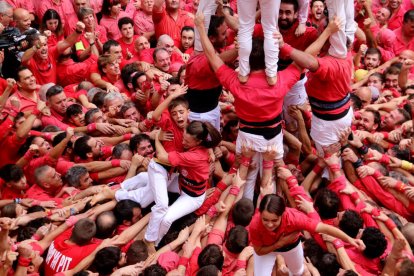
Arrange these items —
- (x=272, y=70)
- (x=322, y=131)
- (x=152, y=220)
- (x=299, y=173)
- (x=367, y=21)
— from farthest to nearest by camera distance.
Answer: (x=367, y=21), (x=299, y=173), (x=322, y=131), (x=152, y=220), (x=272, y=70)

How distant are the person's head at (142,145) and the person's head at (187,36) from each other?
7.57 feet

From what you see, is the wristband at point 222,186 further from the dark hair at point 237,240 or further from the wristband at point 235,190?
the dark hair at point 237,240

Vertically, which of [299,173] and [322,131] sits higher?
[322,131]

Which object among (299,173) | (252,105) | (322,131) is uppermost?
(252,105)

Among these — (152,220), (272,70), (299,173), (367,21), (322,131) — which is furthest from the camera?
(367,21)

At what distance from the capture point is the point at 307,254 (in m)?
5.05

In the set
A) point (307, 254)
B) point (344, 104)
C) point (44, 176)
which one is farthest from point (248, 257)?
point (44, 176)

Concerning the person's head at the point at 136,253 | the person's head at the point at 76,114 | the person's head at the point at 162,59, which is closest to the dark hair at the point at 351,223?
the person's head at the point at 136,253

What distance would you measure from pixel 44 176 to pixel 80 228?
93 cm

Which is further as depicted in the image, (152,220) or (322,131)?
(322,131)

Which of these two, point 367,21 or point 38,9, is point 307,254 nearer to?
point 367,21

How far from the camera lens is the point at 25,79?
659cm

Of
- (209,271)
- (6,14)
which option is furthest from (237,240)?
(6,14)

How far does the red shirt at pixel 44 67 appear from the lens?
7.23 m
